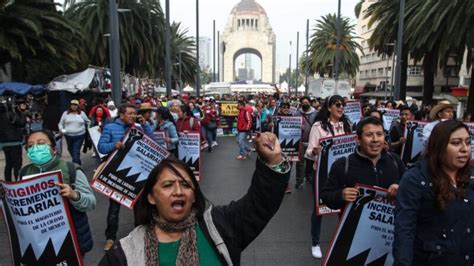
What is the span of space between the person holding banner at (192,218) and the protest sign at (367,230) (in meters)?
1.57

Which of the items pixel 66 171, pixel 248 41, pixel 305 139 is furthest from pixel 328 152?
pixel 248 41

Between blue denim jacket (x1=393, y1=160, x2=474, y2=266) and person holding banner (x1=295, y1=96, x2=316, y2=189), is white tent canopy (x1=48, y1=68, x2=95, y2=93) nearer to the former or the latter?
person holding banner (x1=295, y1=96, x2=316, y2=189)

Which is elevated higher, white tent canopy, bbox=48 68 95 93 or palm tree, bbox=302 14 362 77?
palm tree, bbox=302 14 362 77

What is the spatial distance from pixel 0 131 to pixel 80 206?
18.1 ft

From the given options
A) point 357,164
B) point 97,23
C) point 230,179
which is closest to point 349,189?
point 357,164

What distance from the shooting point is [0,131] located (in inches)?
317

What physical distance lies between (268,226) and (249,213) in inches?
170

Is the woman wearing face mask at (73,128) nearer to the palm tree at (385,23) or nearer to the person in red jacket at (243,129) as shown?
the person in red jacket at (243,129)

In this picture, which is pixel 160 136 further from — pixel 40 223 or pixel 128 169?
pixel 40 223

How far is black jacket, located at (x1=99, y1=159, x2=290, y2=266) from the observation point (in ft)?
6.14

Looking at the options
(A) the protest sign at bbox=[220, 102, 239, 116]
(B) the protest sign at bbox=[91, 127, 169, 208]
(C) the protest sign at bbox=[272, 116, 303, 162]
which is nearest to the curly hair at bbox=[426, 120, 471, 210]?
(B) the protest sign at bbox=[91, 127, 169, 208]

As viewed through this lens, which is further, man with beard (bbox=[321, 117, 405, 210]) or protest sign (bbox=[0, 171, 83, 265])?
man with beard (bbox=[321, 117, 405, 210])

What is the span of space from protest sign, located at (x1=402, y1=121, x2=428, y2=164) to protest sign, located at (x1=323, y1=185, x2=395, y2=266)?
4.05 meters

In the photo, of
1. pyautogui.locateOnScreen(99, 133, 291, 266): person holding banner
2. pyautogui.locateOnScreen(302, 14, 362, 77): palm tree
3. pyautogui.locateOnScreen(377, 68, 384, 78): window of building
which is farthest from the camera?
pyautogui.locateOnScreen(377, 68, 384, 78): window of building
